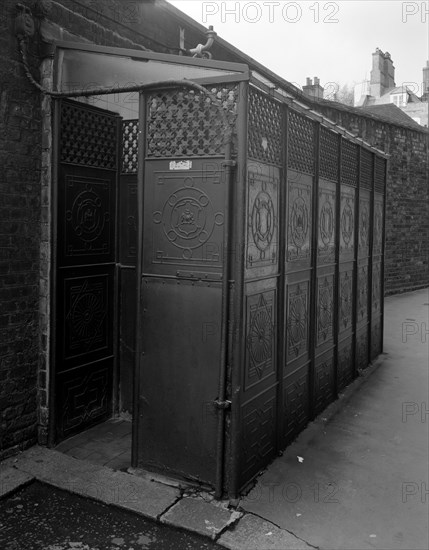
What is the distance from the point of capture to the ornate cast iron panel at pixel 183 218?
4.07 m

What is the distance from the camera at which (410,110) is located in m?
39.7

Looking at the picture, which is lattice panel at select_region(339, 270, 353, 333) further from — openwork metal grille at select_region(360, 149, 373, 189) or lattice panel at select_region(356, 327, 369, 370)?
openwork metal grille at select_region(360, 149, 373, 189)

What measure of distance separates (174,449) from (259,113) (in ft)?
8.75

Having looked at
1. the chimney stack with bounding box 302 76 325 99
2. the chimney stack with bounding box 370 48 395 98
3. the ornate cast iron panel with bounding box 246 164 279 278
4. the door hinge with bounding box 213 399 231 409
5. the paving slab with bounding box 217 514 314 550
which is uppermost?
the chimney stack with bounding box 370 48 395 98

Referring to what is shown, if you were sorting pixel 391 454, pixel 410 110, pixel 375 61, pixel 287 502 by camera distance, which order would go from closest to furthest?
pixel 287 502, pixel 391 454, pixel 375 61, pixel 410 110

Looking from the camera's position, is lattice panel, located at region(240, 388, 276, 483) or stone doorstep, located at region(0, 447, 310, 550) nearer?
stone doorstep, located at region(0, 447, 310, 550)

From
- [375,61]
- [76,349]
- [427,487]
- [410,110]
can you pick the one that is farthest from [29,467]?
[410,110]

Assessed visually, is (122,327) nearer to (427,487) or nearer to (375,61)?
(427,487)

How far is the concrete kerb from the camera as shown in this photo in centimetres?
368

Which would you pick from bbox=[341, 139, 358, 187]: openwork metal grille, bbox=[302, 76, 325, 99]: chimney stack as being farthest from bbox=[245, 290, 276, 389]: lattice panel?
bbox=[302, 76, 325, 99]: chimney stack

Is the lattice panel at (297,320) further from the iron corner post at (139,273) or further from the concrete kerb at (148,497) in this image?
the concrete kerb at (148,497)

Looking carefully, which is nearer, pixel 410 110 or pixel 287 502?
pixel 287 502

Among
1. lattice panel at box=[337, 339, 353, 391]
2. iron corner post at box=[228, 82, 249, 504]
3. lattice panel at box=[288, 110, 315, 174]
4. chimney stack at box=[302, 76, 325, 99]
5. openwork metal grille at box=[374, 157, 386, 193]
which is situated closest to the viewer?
iron corner post at box=[228, 82, 249, 504]

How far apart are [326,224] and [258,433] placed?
8.64 ft
